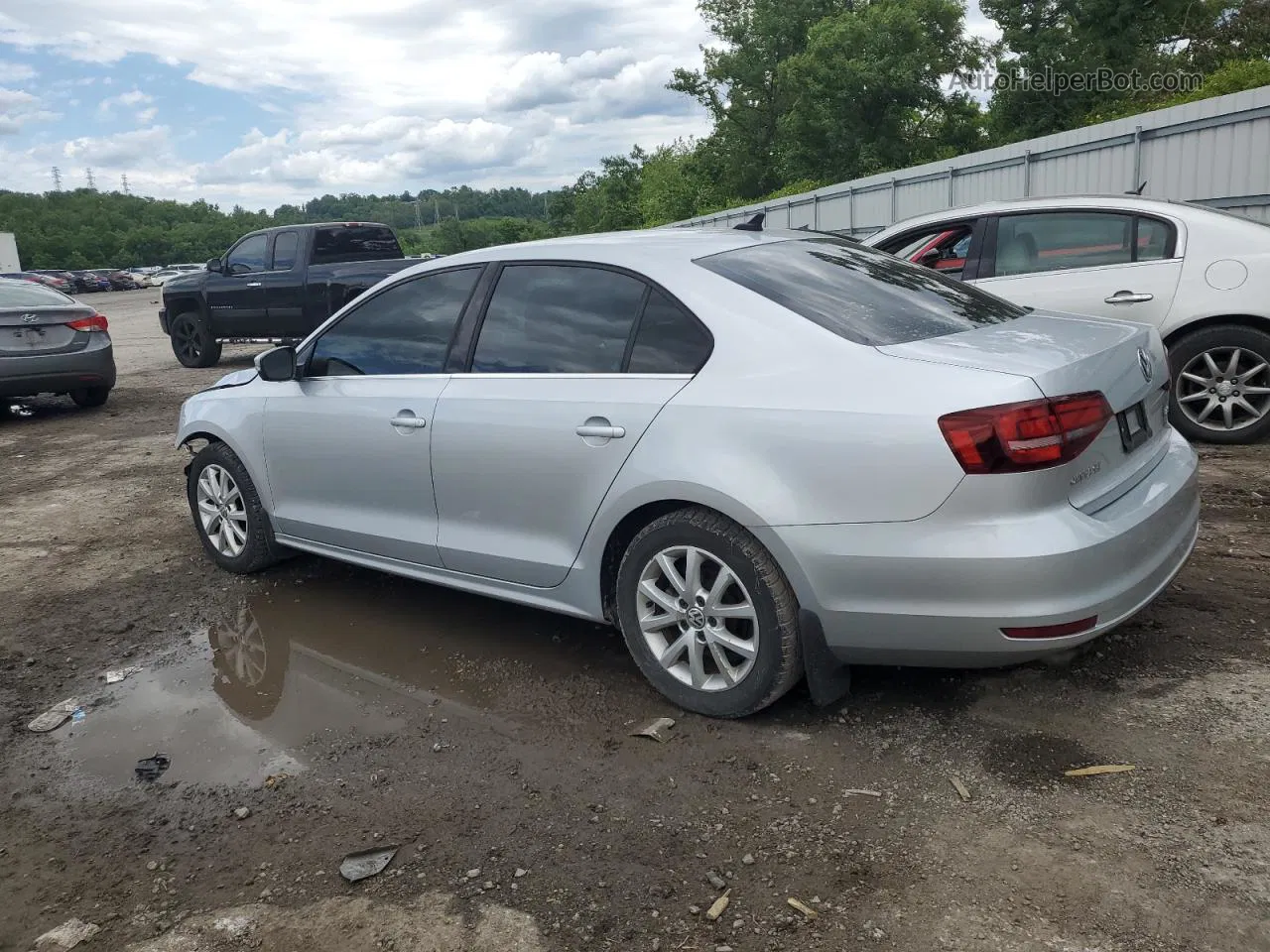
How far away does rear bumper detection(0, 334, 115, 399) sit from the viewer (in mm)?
11055

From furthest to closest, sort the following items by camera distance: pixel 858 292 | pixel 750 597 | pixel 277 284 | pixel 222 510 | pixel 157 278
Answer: pixel 157 278 < pixel 277 284 < pixel 222 510 < pixel 858 292 < pixel 750 597

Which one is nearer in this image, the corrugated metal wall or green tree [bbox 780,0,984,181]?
the corrugated metal wall

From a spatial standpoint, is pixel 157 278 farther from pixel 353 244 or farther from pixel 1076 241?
pixel 1076 241

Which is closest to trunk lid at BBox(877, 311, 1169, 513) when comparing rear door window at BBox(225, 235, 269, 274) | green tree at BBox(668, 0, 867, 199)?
rear door window at BBox(225, 235, 269, 274)

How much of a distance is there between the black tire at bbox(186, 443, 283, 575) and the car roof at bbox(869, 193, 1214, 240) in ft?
16.3

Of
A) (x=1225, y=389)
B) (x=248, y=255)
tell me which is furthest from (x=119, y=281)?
(x=1225, y=389)

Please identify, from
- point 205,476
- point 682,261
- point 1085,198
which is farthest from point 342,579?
point 1085,198

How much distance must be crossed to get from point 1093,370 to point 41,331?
11.2 metres

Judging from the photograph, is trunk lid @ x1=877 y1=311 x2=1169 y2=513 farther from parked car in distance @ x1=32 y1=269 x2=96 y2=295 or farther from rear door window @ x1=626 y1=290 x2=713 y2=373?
parked car in distance @ x1=32 y1=269 x2=96 y2=295

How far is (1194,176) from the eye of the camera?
10.7m

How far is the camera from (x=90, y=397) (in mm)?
12492

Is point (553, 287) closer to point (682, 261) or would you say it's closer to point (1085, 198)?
point (682, 261)

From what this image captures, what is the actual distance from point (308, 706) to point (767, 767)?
1866mm

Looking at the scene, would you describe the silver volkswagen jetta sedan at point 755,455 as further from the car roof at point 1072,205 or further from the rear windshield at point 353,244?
the rear windshield at point 353,244
